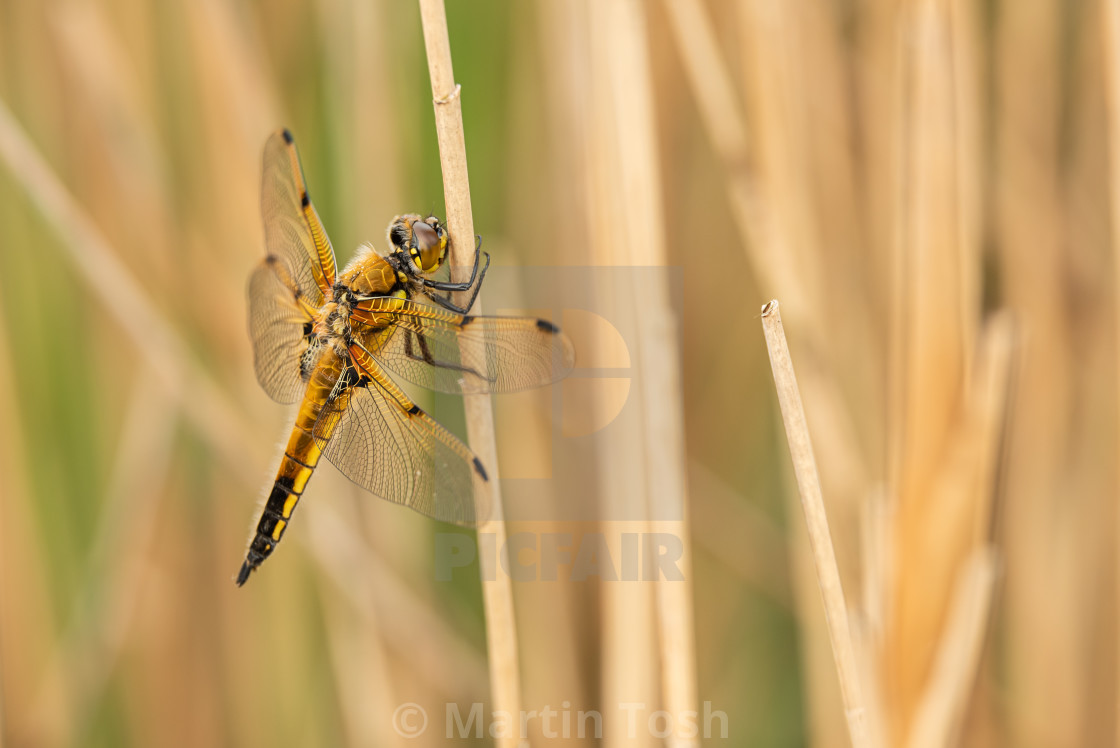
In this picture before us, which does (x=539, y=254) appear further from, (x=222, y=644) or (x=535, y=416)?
(x=222, y=644)

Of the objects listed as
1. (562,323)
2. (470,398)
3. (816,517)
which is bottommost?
(816,517)

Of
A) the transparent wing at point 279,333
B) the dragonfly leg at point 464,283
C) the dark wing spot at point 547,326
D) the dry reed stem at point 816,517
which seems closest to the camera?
the dry reed stem at point 816,517

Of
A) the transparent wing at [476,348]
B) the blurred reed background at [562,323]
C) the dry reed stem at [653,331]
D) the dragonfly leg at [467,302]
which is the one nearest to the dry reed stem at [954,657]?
the blurred reed background at [562,323]

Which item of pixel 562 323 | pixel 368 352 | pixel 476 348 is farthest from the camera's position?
pixel 562 323

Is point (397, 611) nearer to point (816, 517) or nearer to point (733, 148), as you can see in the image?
point (816, 517)

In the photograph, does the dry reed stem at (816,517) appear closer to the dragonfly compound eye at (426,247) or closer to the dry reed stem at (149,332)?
the dragonfly compound eye at (426,247)

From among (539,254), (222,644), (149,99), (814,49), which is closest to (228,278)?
(149,99)

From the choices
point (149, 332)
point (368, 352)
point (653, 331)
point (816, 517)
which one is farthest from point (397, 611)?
point (816, 517)

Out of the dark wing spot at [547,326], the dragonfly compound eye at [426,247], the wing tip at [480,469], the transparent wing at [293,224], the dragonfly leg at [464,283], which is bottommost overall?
the wing tip at [480,469]
